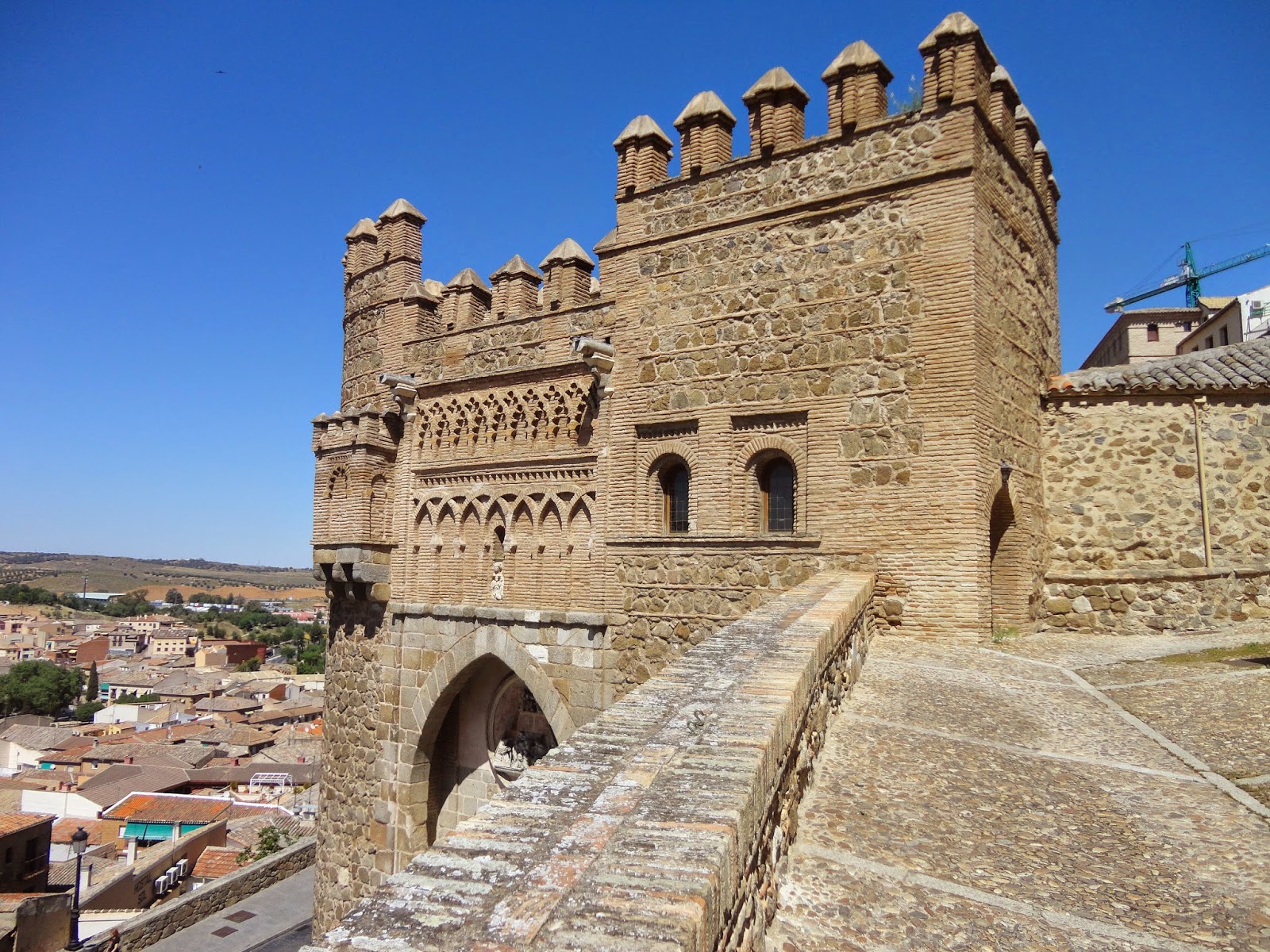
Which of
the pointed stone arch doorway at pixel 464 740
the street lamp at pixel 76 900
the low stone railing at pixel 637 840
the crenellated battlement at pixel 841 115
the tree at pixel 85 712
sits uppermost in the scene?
the crenellated battlement at pixel 841 115

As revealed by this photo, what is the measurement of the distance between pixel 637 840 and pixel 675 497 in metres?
7.56

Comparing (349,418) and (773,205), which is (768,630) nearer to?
(773,205)

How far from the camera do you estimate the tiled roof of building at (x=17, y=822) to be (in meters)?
25.7

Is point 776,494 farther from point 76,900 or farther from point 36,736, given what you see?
point 36,736

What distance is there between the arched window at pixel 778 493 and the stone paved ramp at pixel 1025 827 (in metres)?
2.94

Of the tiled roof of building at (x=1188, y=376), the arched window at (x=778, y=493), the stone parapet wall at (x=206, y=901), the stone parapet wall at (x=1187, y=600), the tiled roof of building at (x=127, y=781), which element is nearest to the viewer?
the arched window at (x=778, y=493)

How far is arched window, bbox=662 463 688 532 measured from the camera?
9672mm

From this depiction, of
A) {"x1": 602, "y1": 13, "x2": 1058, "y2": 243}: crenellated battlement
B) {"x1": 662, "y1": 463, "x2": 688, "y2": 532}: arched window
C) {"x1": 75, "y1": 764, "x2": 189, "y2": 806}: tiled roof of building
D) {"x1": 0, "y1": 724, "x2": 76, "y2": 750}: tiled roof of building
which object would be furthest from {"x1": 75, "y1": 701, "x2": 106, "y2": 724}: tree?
{"x1": 602, "y1": 13, "x2": 1058, "y2": 243}: crenellated battlement

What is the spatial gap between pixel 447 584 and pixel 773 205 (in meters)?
6.21

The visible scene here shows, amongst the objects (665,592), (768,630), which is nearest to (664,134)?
(665,592)

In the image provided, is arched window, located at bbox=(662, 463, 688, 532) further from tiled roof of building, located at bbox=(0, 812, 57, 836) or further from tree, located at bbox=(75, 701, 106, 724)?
tree, located at bbox=(75, 701, 106, 724)

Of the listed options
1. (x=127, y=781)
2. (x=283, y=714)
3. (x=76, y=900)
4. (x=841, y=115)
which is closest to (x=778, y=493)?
(x=841, y=115)

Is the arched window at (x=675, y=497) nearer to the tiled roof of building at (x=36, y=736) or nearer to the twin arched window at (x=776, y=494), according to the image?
the twin arched window at (x=776, y=494)

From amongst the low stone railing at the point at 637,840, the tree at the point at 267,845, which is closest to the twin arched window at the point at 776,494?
the low stone railing at the point at 637,840
